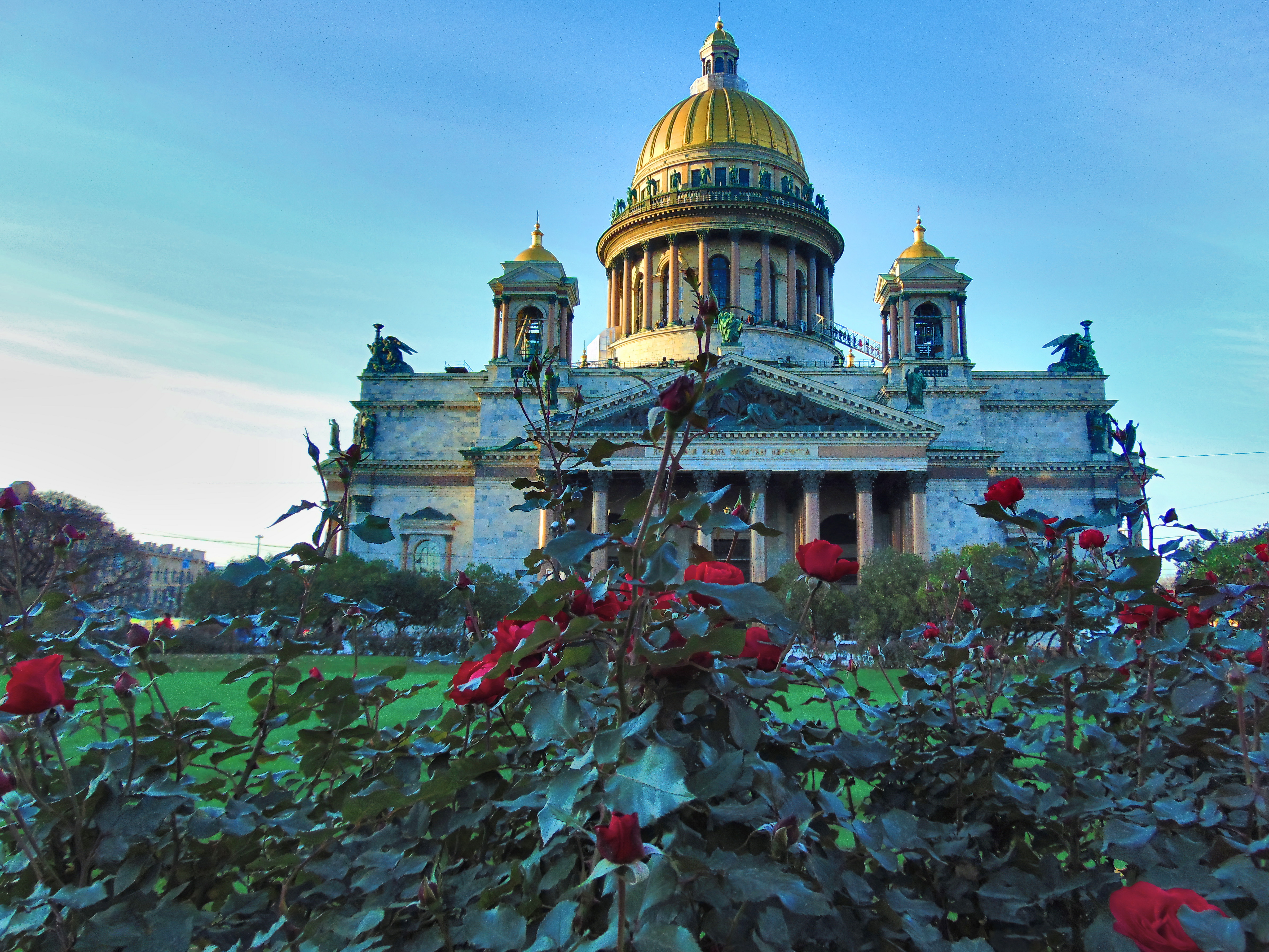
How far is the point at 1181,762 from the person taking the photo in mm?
2887

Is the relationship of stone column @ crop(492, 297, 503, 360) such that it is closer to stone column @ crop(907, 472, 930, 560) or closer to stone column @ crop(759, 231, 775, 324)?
stone column @ crop(759, 231, 775, 324)

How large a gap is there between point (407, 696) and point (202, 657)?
19591 mm

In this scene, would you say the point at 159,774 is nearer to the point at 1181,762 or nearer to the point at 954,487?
the point at 1181,762

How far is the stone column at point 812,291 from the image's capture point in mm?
46156

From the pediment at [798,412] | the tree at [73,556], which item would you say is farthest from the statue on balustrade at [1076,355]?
the tree at [73,556]

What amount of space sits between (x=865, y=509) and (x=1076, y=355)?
46.0 ft

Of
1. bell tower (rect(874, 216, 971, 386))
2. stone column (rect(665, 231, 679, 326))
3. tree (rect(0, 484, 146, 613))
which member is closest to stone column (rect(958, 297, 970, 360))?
bell tower (rect(874, 216, 971, 386))

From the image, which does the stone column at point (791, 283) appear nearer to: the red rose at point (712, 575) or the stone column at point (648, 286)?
the stone column at point (648, 286)

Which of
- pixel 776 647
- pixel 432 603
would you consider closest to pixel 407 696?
pixel 776 647

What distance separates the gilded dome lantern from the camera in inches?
1740

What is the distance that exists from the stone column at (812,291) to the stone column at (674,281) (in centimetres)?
710

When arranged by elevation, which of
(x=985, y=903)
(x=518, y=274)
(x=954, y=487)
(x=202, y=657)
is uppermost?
(x=518, y=274)

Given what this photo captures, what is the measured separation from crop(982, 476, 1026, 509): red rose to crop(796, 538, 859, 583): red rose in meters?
0.58

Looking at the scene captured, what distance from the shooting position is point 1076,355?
38.4 metres
